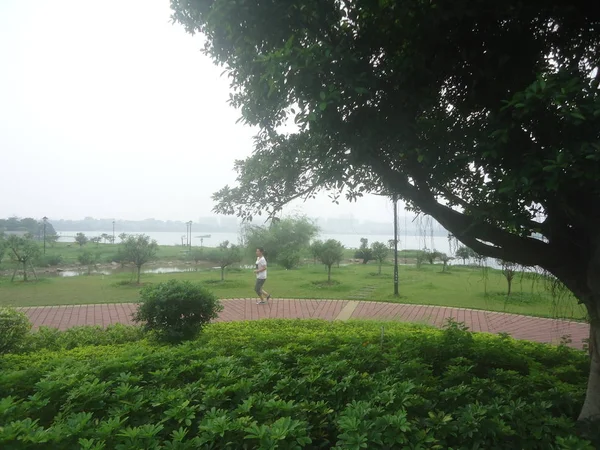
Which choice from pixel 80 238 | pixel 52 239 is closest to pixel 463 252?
pixel 80 238

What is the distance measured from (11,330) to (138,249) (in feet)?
29.8

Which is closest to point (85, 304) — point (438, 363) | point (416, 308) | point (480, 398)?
point (416, 308)

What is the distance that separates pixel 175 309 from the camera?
5.64 meters

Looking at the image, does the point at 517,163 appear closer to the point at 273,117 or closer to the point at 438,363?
the point at 273,117

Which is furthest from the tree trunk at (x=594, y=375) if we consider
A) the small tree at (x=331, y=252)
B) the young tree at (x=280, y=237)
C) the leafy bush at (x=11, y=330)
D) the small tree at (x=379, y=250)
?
the young tree at (x=280, y=237)

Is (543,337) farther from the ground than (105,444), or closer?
closer

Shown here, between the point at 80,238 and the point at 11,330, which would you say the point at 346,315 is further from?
the point at 80,238

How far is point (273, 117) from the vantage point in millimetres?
3432

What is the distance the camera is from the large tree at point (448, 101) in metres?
2.27

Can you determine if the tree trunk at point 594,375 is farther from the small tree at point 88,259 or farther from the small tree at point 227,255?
the small tree at point 88,259

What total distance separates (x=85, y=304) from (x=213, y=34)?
944 centimetres

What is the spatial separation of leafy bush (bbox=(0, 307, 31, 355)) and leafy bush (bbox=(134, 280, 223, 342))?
161 centimetres

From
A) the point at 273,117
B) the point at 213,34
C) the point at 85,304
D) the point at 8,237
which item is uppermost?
the point at 213,34

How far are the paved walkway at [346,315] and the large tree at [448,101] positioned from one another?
17.3 ft
